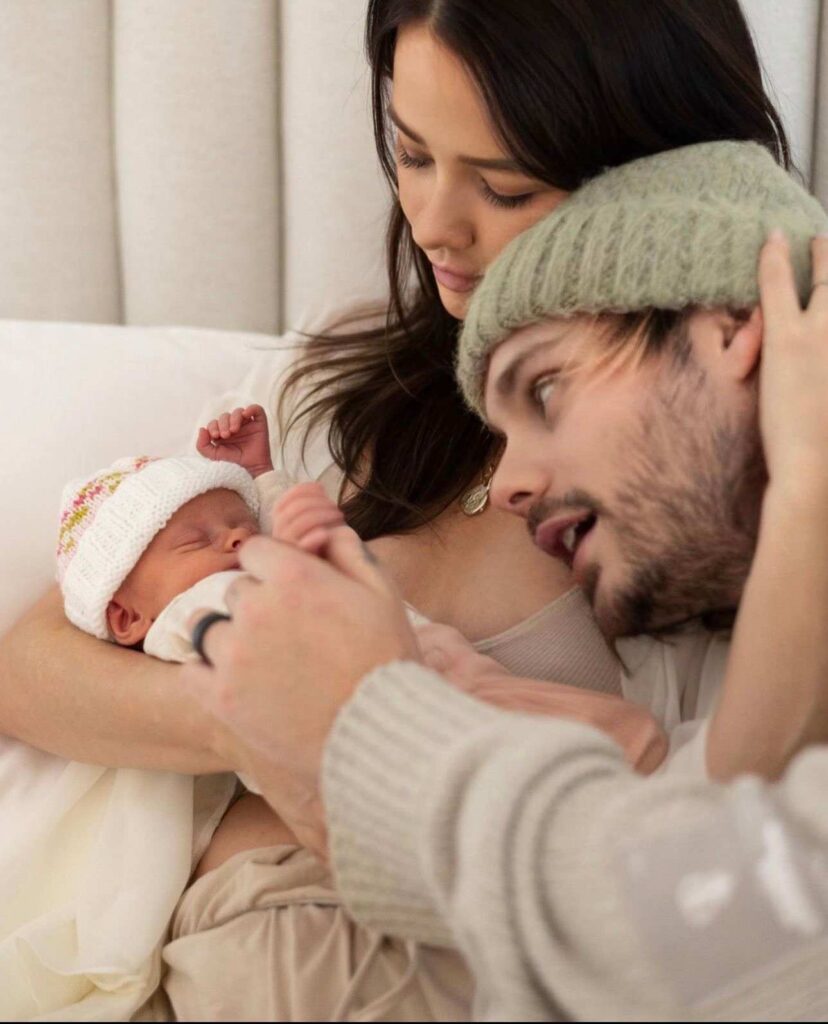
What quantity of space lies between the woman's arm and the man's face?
1.24 feet

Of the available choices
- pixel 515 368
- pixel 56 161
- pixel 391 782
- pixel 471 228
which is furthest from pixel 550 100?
pixel 56 161

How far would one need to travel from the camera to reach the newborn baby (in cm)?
121

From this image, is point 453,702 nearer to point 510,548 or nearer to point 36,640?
point 510,548

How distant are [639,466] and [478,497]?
394mm

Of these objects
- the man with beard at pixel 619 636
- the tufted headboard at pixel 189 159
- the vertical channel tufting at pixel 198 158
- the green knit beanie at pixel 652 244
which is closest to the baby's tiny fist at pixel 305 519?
the man with beard at pixel 619 636

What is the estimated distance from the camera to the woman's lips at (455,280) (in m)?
1.34

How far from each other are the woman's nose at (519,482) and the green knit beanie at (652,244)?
0.11m

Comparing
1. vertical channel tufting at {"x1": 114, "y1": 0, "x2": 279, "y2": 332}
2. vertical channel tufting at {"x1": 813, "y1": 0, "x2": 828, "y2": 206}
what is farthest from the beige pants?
vertical channel tufting at {"x1": 813, "y1": 0, "x2": 828, "y2": 206}

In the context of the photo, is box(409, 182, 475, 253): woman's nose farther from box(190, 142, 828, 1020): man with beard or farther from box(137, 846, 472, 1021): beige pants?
box(137, 846, 472, 1021): beige pants

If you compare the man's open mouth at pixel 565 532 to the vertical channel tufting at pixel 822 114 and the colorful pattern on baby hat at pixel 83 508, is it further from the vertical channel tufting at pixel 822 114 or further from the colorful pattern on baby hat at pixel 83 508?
the vertical channel tufting at pixel 822 114

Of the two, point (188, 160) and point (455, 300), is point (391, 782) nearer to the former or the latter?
point (455, 300)

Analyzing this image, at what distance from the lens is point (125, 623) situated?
127 centimetres

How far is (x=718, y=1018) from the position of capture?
738mm

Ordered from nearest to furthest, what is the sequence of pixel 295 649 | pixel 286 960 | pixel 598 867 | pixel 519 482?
A: pixel 598 867 → pixel 295 649 → pixel 286 960 → pixel 519 482
